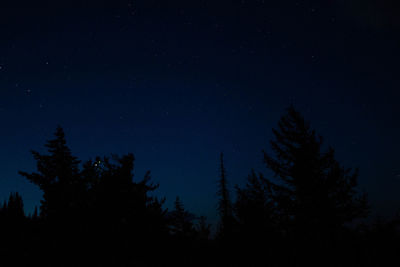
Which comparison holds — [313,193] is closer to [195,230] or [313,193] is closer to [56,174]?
[195,230]

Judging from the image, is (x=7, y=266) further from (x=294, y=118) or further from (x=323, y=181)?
(x=294, y=118)

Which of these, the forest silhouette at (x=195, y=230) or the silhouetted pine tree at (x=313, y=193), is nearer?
the forest silhouette at (x=195, y=230)

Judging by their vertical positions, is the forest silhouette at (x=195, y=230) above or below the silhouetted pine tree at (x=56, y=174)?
below

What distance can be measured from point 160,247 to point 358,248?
19.7 feet

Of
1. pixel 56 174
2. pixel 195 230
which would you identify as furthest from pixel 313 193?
pixel 56 174

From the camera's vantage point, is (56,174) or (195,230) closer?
(195,230)

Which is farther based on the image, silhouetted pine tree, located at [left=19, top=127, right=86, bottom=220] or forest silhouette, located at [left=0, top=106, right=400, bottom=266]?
silhouetted pine tree, located at [left=19, top=127, right=86, bottom=220]

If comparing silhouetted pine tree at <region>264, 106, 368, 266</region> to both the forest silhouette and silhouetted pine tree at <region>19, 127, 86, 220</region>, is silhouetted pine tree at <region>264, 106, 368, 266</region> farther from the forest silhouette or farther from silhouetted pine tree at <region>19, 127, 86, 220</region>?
silhouetted pine tree at <region>19, 127, 86, 220</region>

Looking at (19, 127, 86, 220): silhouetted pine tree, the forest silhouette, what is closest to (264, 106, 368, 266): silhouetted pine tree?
the forest silhouette

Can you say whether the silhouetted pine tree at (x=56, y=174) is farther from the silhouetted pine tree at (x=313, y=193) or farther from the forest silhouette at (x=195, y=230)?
the silhouetted pine tree at (x=313, y=193)

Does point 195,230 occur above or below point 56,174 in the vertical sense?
below

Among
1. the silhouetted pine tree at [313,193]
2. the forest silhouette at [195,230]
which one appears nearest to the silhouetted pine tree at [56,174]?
the forest silhouette at [195,230]

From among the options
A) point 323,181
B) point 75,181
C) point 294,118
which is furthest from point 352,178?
point 75,181

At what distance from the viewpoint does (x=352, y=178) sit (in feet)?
43.7
